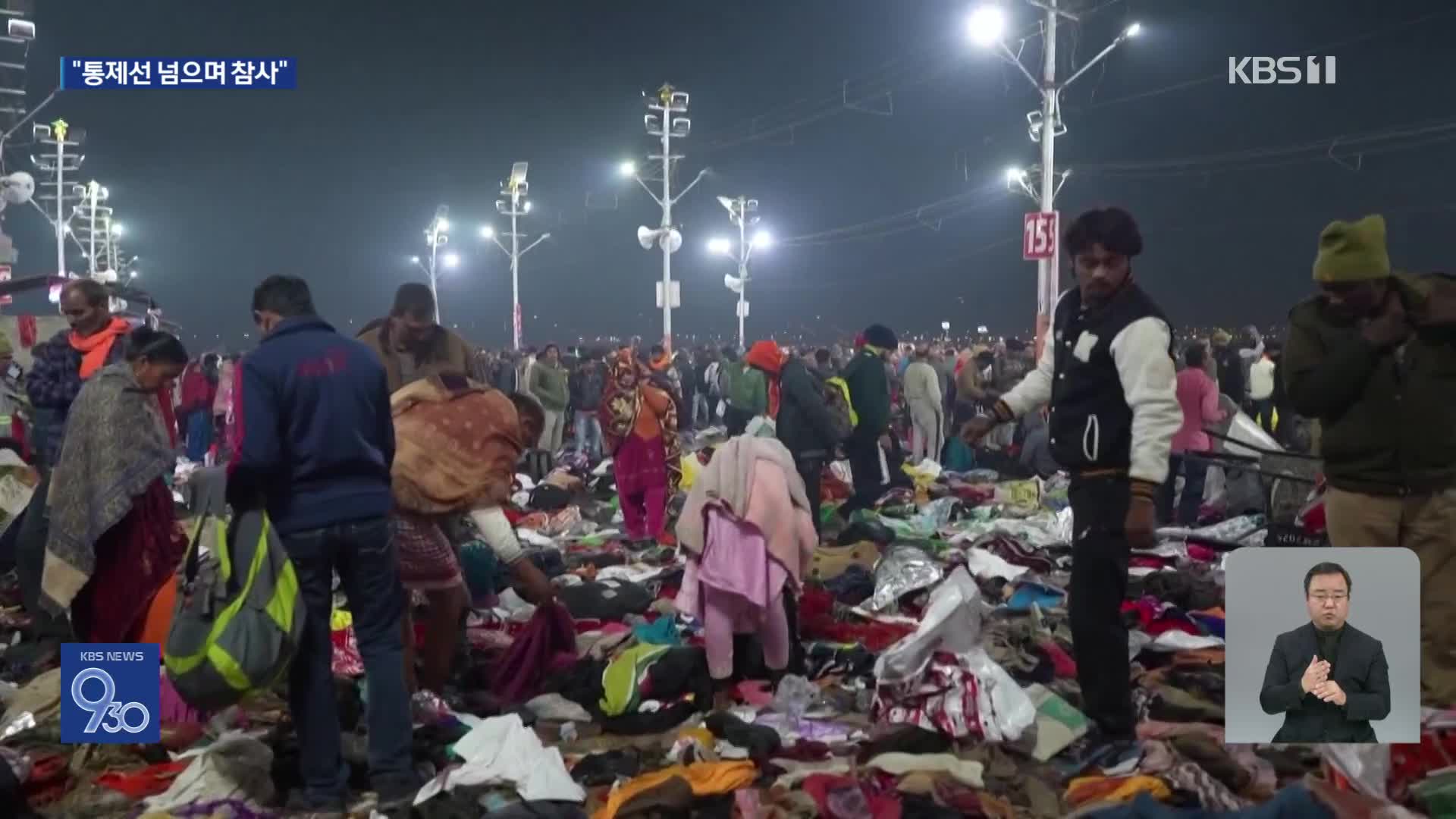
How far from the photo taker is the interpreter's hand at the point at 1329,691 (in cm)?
264

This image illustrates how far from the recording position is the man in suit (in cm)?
265

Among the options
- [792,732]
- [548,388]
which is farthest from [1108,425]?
[548,388]

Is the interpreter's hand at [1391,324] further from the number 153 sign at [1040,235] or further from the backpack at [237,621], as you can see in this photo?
the number 153 sign at [1040,235]

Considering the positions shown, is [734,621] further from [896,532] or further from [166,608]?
[896,532]

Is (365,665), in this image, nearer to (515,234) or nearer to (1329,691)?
(1329,691)

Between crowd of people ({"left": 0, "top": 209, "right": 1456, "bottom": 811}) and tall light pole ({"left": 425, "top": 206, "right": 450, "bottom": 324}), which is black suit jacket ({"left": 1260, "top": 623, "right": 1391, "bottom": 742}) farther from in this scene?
tall light pole ({"left": 425, "top": 206, "right": 450, "bottom": 324})

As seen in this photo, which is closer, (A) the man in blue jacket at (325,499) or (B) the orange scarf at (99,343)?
(A) the man in blue jacket at (325,499)

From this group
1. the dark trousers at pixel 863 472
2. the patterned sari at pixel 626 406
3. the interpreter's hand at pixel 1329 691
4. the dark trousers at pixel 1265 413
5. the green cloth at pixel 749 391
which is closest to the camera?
the interpreter's hand at pixel 1329 691

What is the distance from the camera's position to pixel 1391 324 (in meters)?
4.43

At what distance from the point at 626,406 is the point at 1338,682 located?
7.25 metres

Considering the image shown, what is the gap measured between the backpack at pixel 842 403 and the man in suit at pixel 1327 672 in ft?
25.4

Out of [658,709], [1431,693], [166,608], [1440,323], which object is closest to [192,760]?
[166,608]

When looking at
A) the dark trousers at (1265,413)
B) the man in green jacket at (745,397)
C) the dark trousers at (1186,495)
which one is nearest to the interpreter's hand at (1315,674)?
the dark trousers at (1186,495)

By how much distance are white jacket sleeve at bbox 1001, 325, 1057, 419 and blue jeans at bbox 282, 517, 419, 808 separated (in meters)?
2.67
